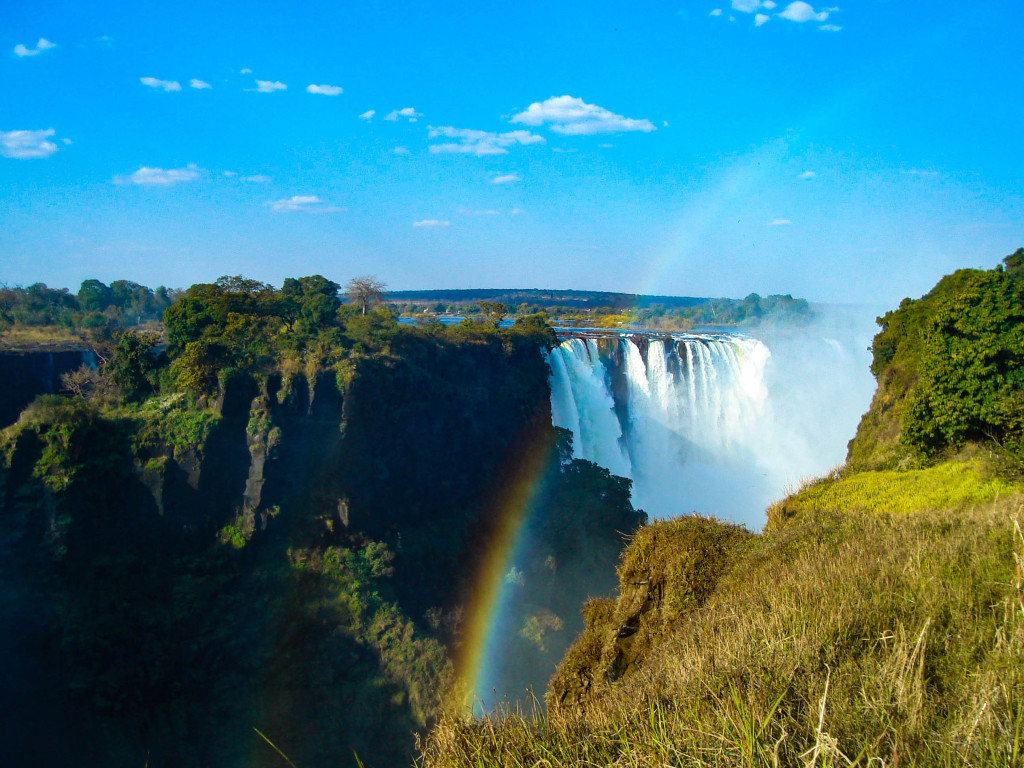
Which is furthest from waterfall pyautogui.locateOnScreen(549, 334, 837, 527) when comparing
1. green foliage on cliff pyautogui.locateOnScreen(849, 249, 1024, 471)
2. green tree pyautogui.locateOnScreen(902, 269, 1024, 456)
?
green tree pyautogui.locateOnScreen(902, 269, 1024, 456)

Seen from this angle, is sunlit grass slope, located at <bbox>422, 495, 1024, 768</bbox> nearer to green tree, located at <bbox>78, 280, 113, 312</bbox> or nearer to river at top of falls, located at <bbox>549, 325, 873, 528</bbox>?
river at top of falls, located at <bbox>549, 325, 873, 528</bbox>

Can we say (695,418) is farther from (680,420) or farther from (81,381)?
(81,381)

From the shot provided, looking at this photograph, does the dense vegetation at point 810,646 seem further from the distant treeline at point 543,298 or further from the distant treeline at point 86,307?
the distant treeline at point 543,298

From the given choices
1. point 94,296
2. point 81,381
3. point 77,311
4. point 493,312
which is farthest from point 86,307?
point 493,312

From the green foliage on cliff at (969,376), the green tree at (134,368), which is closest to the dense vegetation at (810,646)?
the green foliage on cliff at (969,376)

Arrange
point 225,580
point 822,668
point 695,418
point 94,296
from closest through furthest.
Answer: point 822,668, point 225,580, point 695,418, point 94,296

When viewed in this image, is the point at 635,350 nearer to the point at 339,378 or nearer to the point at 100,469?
the point at 339,378
